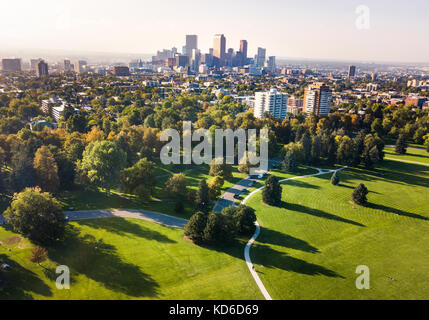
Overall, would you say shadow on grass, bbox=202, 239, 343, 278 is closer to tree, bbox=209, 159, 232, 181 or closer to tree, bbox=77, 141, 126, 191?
tree, bbox=209, 159, 232, 181

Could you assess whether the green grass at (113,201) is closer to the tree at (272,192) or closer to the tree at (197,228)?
the tree at (197,228)

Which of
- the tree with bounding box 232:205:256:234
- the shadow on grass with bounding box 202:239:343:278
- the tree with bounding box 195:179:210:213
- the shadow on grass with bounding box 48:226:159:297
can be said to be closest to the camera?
the shadow on grass with bounding box 48:226:159:297

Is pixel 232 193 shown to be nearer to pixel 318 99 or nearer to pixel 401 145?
pixel 401 145

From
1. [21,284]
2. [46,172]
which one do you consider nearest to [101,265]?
[21,284]

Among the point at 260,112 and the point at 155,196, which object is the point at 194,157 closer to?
the point at 155,196

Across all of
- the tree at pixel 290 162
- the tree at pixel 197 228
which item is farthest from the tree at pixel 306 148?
the tree at pixel 197 228

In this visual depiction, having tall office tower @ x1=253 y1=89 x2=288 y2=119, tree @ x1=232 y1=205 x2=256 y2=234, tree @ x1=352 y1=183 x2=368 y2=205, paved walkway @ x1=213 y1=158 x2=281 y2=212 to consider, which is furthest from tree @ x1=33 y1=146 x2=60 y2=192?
tall office tower @ x1=253 y1=89 x2=288 y2=119
